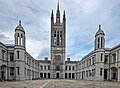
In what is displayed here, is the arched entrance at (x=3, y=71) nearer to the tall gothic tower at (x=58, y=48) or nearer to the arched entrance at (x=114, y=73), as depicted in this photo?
the arched entrance at (x=114, y=73)

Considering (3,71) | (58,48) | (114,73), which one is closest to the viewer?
(3,71)

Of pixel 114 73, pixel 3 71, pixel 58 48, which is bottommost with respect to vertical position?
pixel 114 73

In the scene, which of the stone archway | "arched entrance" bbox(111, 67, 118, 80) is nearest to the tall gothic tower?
"arched entrance" bbox(111, 67, 118, 80)

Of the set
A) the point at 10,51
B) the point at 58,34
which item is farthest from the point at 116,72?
the point at 58,34

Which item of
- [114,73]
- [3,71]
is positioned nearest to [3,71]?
[3,71]

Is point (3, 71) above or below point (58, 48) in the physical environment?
below

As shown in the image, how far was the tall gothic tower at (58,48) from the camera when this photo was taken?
83938mm

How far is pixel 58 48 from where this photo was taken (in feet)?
283

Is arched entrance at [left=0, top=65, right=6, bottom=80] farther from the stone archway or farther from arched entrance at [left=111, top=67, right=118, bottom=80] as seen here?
arched entrance at [left=111, top=67, right=118, bottom=80]

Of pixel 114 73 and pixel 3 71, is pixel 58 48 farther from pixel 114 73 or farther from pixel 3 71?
pixel 3 71

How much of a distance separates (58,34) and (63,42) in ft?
17.1

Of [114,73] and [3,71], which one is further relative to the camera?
[114,73]

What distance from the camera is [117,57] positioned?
44500 mm

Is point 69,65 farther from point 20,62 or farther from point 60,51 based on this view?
point 20,62
